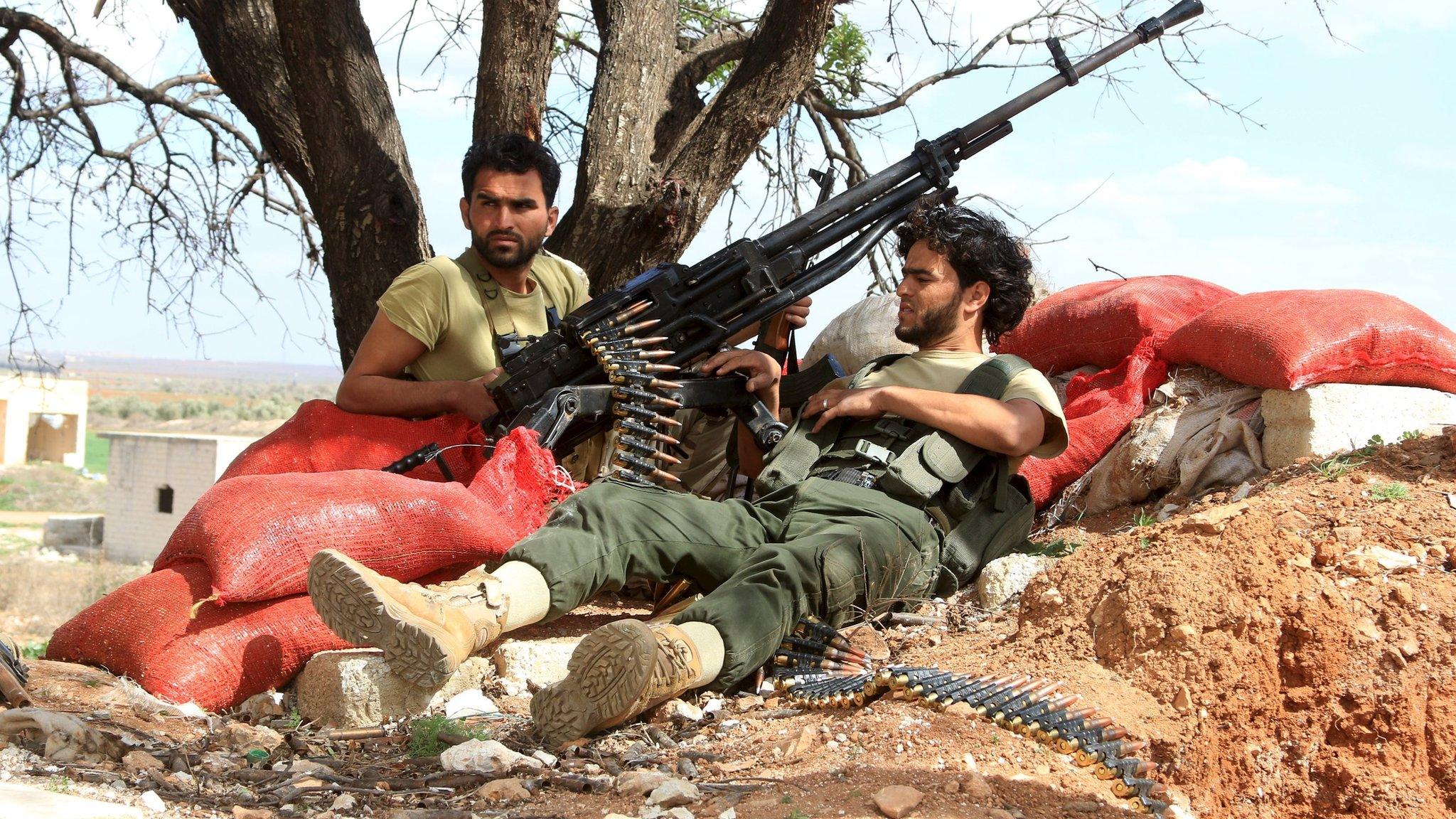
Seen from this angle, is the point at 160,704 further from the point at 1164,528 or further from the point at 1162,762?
the point at 1164,528

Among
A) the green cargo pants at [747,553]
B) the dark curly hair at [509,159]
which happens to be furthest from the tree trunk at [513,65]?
the green cargo pants at [747,553]

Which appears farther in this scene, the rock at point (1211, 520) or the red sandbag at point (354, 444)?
the red sandbag at point (354, 444)

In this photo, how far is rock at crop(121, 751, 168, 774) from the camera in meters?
2.71

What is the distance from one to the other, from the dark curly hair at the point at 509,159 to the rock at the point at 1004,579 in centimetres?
221

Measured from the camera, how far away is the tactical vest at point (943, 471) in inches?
153

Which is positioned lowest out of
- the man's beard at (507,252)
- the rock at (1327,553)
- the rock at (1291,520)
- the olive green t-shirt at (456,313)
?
the rock at (1327,553)

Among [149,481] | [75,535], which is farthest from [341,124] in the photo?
[75,535]

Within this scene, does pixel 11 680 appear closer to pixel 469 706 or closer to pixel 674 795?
pixel 469 706

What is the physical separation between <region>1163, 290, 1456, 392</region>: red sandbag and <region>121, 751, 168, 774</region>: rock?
4.06m

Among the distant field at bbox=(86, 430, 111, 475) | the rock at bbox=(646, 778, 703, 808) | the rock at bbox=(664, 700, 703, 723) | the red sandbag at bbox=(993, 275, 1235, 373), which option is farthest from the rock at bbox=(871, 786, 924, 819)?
the distant field at bbox=(86, 430, 111, 475)

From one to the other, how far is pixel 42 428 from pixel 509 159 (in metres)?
47.7

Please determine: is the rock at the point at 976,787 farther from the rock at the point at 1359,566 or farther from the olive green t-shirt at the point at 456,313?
the olive green t-shirt at the point at 456,313

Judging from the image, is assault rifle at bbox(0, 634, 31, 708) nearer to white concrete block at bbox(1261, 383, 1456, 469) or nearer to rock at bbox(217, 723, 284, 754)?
rock at bbox(217, 723, 284, 754)

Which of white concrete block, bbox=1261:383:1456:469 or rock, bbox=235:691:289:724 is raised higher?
white concrete block, bbox=1261:383:1456:469
